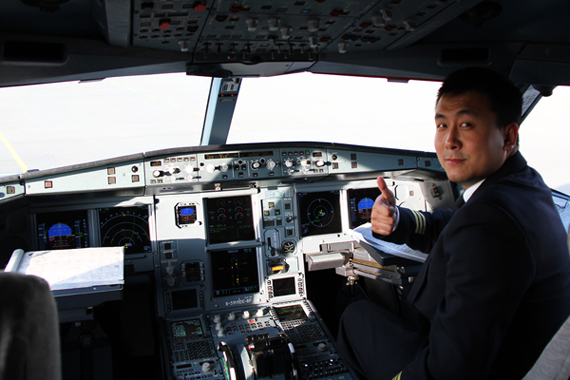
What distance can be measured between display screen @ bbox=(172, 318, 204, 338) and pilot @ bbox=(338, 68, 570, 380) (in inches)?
81.2

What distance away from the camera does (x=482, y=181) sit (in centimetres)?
130

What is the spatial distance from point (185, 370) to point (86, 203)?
1403 millimetres

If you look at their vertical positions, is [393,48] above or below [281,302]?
above

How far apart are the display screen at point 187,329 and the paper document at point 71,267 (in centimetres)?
83

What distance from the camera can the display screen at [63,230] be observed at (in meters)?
3.27

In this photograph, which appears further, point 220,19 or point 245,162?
point 245,162

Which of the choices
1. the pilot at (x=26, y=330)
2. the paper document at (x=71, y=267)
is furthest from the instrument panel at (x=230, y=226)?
the pilot at (x=26, y=330)

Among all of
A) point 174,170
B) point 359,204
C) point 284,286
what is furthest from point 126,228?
point 359,204

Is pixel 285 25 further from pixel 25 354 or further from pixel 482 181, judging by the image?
pixel 25 354

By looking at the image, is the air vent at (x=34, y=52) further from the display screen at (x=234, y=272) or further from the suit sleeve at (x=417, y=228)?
the display screen at (x=234, y=272)

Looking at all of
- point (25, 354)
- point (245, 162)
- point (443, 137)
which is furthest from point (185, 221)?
point (25, 354)

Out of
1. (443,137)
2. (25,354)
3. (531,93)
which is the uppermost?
(531,93)

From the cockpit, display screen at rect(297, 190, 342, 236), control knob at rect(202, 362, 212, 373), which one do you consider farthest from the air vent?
display screen at rect(297, 190, 342, 236)

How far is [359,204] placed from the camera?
13.0 ft
